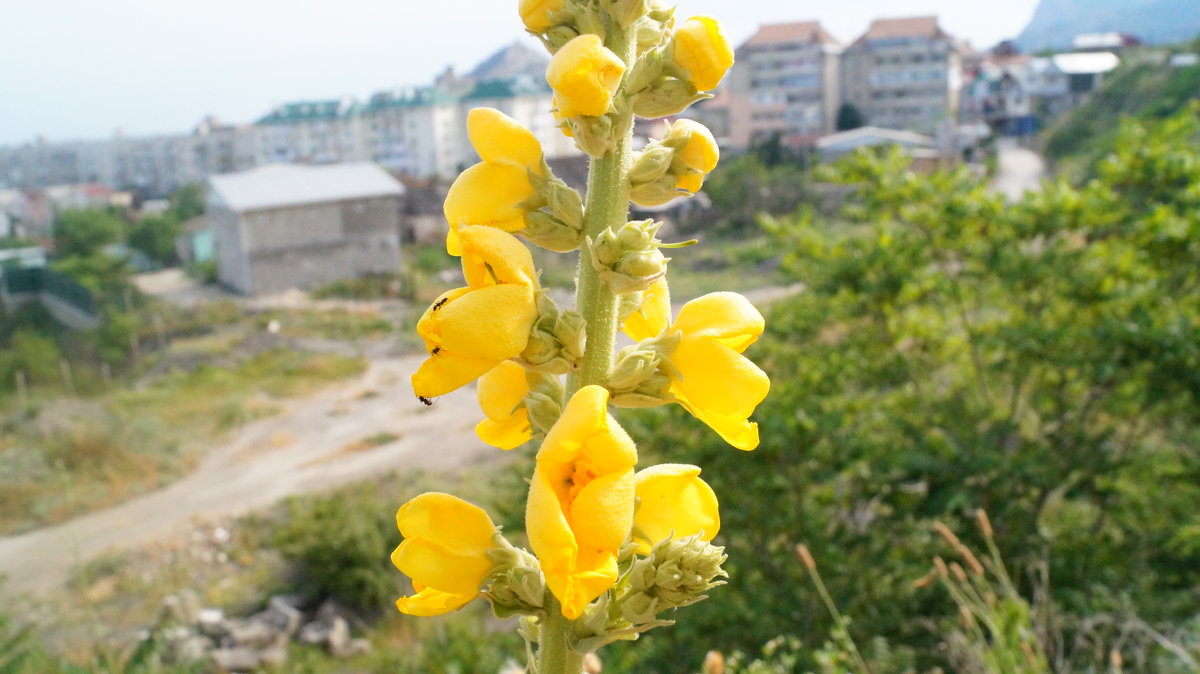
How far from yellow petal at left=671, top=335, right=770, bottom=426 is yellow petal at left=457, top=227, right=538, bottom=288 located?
1.02 feet

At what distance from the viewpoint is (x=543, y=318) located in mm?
1575

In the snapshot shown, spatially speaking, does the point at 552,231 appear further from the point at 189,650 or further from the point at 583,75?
the point at 189,650

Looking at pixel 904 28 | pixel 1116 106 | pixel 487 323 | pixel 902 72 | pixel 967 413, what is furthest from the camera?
pixel 902 72

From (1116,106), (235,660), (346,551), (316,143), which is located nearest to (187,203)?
(316,143)

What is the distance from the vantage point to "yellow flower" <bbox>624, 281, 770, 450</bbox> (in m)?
Result: 1.58

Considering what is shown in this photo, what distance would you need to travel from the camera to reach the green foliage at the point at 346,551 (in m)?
10.8

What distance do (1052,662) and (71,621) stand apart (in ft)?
36.0

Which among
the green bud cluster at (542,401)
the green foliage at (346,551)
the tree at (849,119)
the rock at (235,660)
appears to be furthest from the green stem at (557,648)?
the tree at (849,119)

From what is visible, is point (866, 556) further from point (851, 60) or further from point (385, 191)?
point (851, 60)

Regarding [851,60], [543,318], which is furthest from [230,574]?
[851,60]

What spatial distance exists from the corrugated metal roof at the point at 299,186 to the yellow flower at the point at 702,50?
1247 inches

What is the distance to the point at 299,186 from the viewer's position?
33031mm

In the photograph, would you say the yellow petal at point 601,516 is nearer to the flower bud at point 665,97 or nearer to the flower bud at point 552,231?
the flower bud at point 552,231

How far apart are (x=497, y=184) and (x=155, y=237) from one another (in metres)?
41.7
